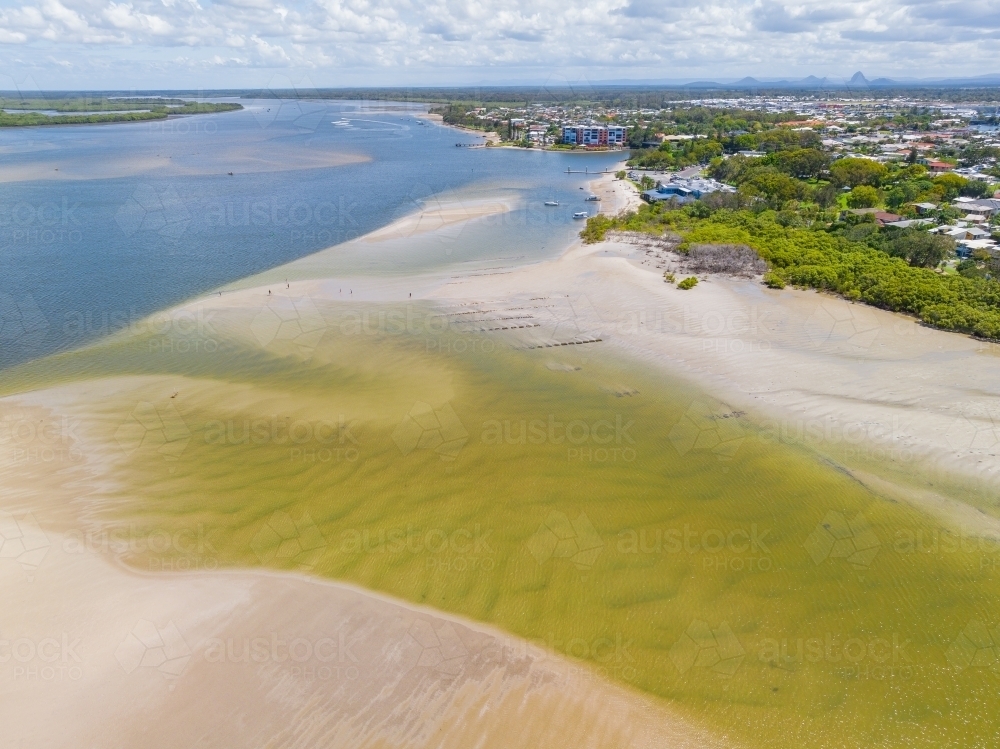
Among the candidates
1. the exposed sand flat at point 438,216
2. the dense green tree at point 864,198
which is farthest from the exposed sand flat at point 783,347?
the dense green tree at point 864,198

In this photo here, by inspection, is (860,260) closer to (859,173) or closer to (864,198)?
(864,198)

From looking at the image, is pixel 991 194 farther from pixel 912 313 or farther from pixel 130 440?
pixel 130 440

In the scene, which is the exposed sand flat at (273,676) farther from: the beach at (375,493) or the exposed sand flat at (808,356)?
the exposed sand flat at (808,356)

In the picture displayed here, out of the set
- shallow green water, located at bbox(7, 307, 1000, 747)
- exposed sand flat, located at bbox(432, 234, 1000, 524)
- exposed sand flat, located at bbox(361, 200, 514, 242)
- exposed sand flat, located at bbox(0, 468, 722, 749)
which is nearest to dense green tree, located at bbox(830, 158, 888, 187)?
exposed sand flat, located at bbox(361, 200, 514, 242)

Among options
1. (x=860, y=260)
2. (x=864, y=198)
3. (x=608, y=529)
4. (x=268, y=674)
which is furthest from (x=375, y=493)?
(x=864, y=198)

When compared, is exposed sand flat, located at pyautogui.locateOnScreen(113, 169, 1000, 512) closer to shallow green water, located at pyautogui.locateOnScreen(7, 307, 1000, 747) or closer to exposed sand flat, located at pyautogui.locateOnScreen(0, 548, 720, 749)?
shallow green water, located at pyautogui.locateOnScreen(7, 307, 1000, 747)

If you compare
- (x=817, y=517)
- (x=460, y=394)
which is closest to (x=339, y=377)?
(x=460, y=394)
